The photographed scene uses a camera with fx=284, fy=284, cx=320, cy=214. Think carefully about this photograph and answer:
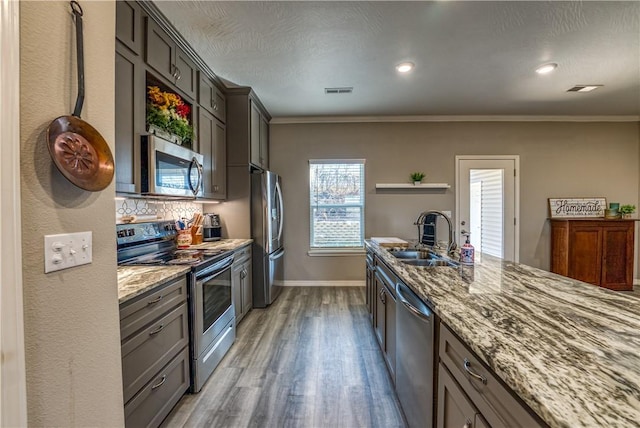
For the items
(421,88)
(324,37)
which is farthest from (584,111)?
(324,37)

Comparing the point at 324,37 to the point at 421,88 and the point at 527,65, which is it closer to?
the point at 421,88

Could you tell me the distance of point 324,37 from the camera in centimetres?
240

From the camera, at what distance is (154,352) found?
1.52 meters

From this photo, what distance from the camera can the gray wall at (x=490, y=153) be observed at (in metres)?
4.51

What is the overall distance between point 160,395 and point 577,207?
5878 millimetres

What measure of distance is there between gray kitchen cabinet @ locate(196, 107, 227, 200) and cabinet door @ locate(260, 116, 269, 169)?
2.42 ft

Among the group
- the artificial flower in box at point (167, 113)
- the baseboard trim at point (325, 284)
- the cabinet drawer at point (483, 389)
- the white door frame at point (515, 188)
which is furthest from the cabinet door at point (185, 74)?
the white door frame at point (515, 188)

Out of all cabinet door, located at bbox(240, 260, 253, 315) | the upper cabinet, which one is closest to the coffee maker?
cabinet door, located at bbox(240, 260, 253, 315)

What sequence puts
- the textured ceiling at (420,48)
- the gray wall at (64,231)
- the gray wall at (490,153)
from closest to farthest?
the gray wall at (64,231)
the textured ceiling at (420,48)
the gray wall at (490,153)

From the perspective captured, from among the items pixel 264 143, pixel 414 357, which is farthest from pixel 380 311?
pixel 264 143

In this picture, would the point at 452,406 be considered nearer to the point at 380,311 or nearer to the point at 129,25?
the point at 380,311

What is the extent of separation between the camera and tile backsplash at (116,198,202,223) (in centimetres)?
223

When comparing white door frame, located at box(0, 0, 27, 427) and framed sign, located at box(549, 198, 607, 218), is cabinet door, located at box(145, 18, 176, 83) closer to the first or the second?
white door frame, located at box(0, 0, 27, 427)

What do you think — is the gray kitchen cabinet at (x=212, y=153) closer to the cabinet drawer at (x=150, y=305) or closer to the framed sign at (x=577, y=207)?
the cabinet drawer at (x=150, y=305)
